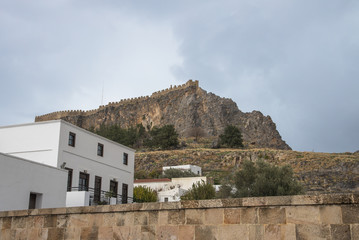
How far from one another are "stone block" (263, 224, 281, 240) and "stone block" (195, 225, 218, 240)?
38.9 inches

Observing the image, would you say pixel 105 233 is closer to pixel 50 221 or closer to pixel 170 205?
pixel 50 221

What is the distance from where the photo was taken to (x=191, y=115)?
99.1 m

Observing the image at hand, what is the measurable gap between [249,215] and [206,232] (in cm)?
98

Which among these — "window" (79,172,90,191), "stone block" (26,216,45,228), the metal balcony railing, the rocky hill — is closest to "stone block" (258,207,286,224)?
"stone block" (26,216,45,228)

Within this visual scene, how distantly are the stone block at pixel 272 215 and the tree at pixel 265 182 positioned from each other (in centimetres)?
2677

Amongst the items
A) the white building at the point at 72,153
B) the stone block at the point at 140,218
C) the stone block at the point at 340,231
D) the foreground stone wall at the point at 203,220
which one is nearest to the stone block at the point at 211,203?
the foreground stone wall at the point at 203,220

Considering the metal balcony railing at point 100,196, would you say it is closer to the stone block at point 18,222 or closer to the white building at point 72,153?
the white building at point 72,153

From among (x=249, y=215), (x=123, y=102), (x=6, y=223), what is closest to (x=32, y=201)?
(x=6, y=223)

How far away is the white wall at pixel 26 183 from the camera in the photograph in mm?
18469

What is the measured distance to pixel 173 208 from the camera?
28.8 feet

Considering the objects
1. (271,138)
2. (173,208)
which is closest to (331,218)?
(173,208)

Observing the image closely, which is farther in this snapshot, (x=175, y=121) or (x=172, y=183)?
(x=175, y=121)

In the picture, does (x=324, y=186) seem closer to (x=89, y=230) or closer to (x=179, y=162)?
(x=179, y=162)

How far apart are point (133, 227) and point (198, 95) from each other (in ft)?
313
